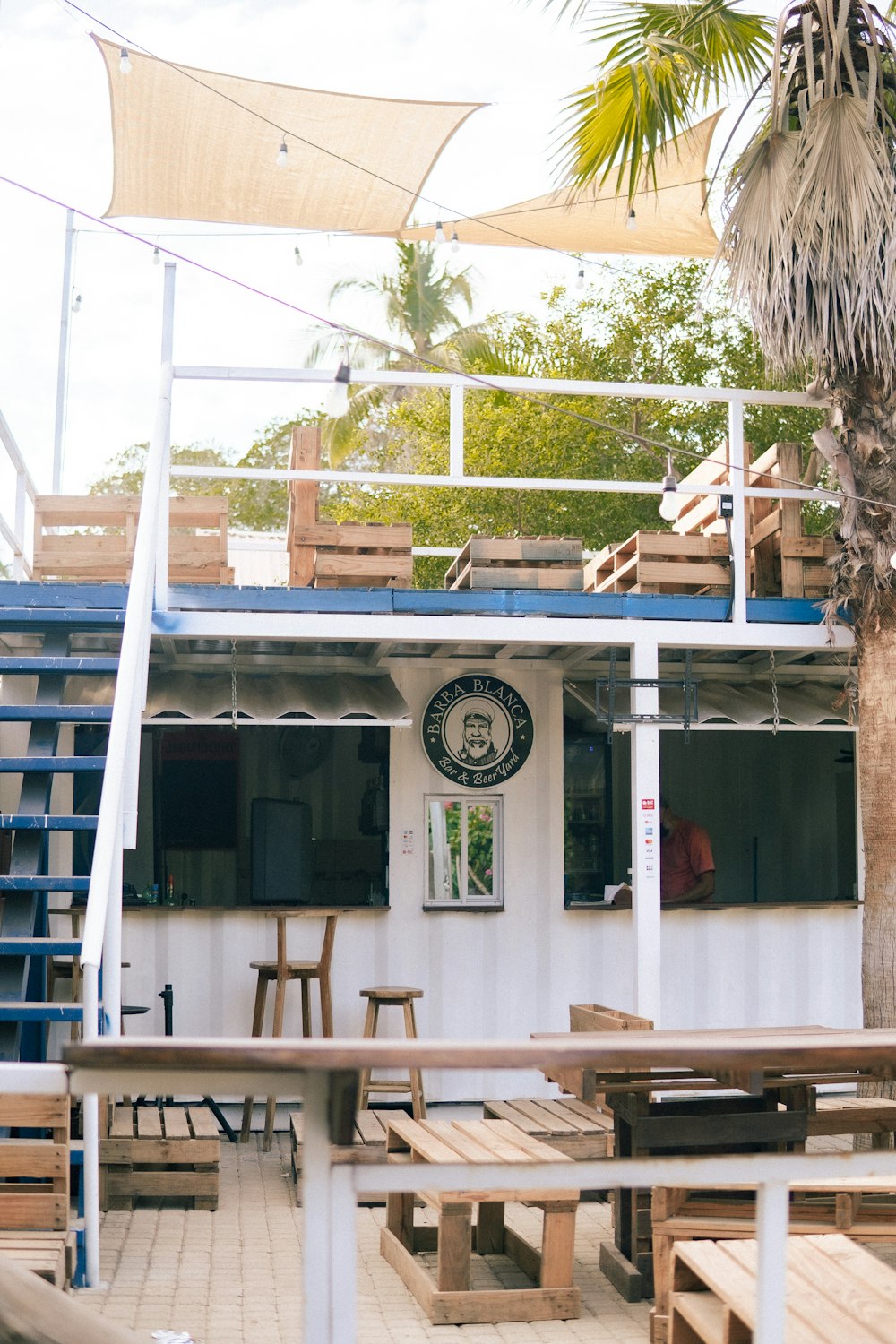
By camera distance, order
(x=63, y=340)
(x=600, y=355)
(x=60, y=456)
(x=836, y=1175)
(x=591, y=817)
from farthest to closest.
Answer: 1. (x=600, y=355)
2. (x=63, y=340)
3. (x=60, y=456)
4. (x=591, y=817)
5. (x=836, y=1175)

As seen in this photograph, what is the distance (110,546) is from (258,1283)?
15.2ft

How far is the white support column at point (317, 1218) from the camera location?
73.8 inches

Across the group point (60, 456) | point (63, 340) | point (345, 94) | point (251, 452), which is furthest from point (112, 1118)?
point (251, 452)

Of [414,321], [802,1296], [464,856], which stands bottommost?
[802,1296]

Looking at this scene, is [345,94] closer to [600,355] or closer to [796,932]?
[796,932]

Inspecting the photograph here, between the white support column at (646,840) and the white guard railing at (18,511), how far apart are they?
418 cm

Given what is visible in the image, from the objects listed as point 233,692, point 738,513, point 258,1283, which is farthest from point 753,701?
point 258,1283

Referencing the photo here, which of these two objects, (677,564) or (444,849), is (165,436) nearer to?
(677,564)

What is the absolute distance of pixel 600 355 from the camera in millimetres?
25672

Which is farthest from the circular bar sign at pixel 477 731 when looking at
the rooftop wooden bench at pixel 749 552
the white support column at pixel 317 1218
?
the white support column at pixel 317 1218

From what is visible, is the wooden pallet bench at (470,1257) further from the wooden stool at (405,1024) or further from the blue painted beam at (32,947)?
the wooden stool at (405,1024)

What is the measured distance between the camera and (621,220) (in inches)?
527

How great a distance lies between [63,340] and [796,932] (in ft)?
41.2

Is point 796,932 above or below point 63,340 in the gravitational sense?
below
